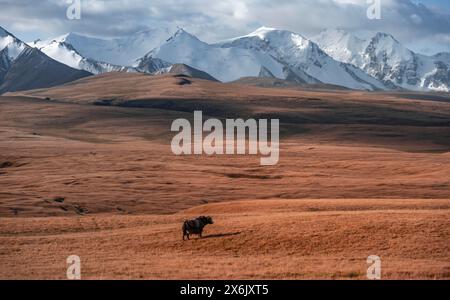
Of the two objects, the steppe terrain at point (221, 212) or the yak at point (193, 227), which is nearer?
the steppe terrain at point (221, 212)

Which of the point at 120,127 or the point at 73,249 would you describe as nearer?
the point at 73,249

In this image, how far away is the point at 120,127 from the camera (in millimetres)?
198750

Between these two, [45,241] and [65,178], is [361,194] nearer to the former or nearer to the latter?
[65,178]

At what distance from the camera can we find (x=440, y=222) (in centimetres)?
3862

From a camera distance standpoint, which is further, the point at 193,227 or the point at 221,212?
the point at 221,212

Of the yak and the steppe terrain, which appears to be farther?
the yak

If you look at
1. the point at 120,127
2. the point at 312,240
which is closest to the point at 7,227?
the point at 312,240

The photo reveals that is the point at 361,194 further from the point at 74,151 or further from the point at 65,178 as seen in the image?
the point at 74,151

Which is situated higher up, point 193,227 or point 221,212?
point 193,227
